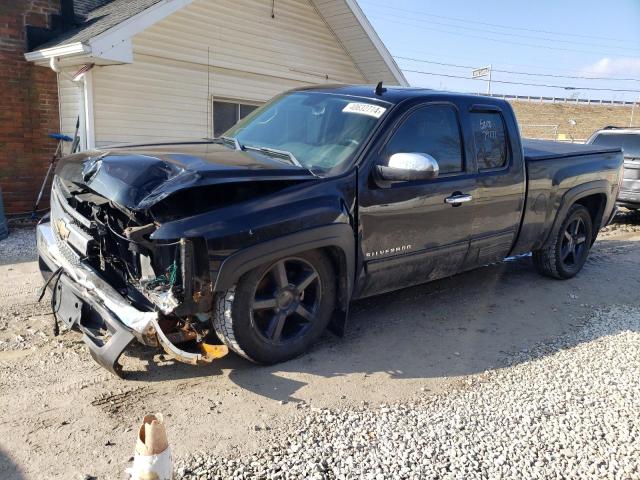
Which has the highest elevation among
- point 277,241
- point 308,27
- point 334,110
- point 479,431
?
point 308,27

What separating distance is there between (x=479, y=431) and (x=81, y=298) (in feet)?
8.65

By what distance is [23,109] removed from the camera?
8656mm

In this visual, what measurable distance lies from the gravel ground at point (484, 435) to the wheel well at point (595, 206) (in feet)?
9.54

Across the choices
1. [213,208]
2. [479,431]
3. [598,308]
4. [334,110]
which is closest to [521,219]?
[598,308]

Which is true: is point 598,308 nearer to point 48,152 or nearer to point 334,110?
point 334,110

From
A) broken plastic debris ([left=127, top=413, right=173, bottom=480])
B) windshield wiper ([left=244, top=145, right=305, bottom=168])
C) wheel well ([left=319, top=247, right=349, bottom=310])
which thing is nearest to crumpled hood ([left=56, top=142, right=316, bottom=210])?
windshield wiper ([left=244, top=145, right=305, bottom=168])

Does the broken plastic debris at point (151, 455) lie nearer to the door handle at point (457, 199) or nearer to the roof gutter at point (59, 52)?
the door handle at point (457, 199)

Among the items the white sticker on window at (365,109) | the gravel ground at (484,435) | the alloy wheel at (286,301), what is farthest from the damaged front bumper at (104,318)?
the white sticker on window at (365,109)

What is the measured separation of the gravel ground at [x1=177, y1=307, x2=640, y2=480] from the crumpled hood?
148 cm

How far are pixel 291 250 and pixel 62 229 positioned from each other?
1.69m

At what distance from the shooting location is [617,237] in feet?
30.5

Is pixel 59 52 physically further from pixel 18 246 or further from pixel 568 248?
pixel 568 248

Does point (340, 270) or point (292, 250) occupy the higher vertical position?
point (292, 250)

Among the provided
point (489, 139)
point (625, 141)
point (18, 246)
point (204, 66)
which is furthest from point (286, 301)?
point (625, 141)
